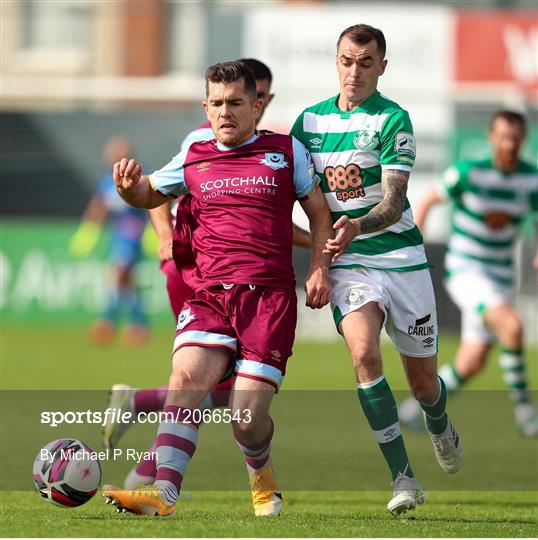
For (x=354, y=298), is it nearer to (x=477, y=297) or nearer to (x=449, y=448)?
(x=449, y=448)

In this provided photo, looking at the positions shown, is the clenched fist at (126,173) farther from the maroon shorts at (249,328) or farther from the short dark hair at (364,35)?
Result: the short dark hair at (364,35)

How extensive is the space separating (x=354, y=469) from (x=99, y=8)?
20066mm

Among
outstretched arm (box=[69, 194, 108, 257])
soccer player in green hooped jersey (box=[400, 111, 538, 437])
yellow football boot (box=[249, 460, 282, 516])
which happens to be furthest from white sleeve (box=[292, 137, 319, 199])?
outstretched arm (box=[69, 194, 108, 257])

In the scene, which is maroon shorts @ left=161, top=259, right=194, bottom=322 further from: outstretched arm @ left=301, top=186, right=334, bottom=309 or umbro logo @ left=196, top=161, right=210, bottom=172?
outstretched arm @ left=301, top=186, right=334, bottom=309

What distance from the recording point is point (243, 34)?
23500 mm

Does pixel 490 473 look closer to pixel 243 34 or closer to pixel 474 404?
pixel 474 404

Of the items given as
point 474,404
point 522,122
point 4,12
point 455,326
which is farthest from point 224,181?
point 4,12

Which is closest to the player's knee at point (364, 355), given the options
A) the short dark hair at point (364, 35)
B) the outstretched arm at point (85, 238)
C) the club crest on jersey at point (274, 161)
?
the club crest on jersey at point (274, 161)

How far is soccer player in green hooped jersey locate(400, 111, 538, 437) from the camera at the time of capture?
10297mm

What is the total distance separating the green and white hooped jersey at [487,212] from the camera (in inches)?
408

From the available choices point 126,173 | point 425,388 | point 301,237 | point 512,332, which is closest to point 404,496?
point 425,388

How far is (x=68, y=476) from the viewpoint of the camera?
20.1 ft

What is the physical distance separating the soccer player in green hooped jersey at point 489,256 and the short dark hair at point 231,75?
13.0ft

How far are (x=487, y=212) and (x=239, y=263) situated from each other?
464 centimetres
